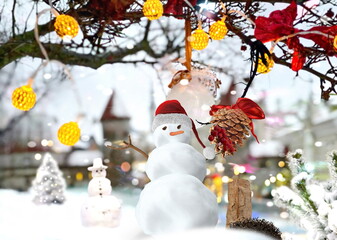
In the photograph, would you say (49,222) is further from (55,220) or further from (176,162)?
(176,162)

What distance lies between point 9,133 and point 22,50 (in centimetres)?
53

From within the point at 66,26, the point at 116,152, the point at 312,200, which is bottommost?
the point at 312,200

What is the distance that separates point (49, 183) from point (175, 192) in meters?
1.24

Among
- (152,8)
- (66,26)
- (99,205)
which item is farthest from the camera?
(99,205)

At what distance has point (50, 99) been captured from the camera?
1.71 metres

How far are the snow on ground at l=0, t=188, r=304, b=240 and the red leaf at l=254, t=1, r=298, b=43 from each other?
58 centimetres

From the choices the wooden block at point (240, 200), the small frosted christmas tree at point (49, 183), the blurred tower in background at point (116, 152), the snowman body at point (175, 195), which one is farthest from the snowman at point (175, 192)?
the small frosted christmas tree at point (49, 183)

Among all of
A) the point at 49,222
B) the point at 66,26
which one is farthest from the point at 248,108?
the point at 49,222

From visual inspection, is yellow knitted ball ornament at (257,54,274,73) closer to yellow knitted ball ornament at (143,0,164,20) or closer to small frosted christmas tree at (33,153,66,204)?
yellow knitted ball ornament at (143,0,164,20)

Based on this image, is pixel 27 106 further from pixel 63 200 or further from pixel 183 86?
pixel 63 200

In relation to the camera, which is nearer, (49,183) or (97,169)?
(97,169)

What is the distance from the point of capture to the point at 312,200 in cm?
102

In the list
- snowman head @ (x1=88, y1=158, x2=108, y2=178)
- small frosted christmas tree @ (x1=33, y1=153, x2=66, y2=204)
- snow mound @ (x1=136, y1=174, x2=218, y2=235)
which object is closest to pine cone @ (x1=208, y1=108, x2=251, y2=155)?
snow mound @ (x1=136, y1=174, x2=218, y2=235)

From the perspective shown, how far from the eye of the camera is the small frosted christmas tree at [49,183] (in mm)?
1846
